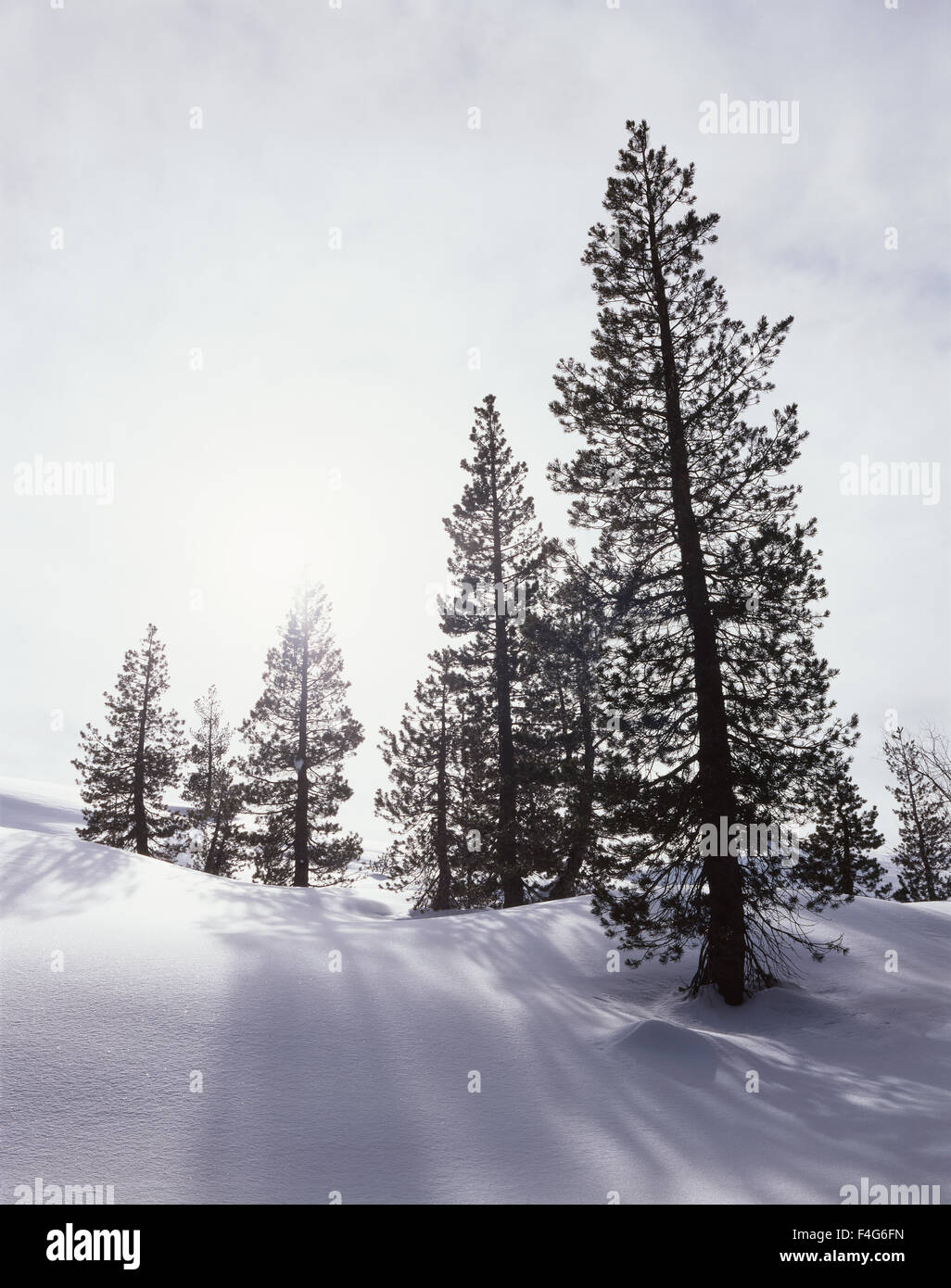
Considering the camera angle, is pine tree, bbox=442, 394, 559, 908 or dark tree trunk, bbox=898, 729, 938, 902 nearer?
pine tree, bbox=442, 394, 559, 908

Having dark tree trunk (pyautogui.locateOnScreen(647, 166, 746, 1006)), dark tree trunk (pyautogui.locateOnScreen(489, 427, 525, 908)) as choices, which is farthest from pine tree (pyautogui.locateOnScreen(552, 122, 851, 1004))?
dark tree trunk (pyautogui.locateOnScreen(489, 427, 525, 908))

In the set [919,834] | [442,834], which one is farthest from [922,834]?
[442,834]

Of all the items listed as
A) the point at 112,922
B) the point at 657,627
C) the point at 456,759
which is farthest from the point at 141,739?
the point at 657,627

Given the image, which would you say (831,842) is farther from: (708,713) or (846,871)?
(708,713)

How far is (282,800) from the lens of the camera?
2655cm

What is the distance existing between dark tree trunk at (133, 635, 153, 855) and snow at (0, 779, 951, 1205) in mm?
21037

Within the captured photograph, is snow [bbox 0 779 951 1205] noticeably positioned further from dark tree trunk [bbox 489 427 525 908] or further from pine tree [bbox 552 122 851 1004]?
dark tree trunk [bbox 489 427 525 908]

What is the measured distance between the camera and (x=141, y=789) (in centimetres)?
3014

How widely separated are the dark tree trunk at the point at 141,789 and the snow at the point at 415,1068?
828 inches

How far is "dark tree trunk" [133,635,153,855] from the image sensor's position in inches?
1162

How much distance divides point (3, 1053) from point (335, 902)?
1668cm

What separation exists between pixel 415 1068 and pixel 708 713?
682 centimetres

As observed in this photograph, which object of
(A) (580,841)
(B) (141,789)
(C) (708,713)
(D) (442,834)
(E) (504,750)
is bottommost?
(D) (442,834)
